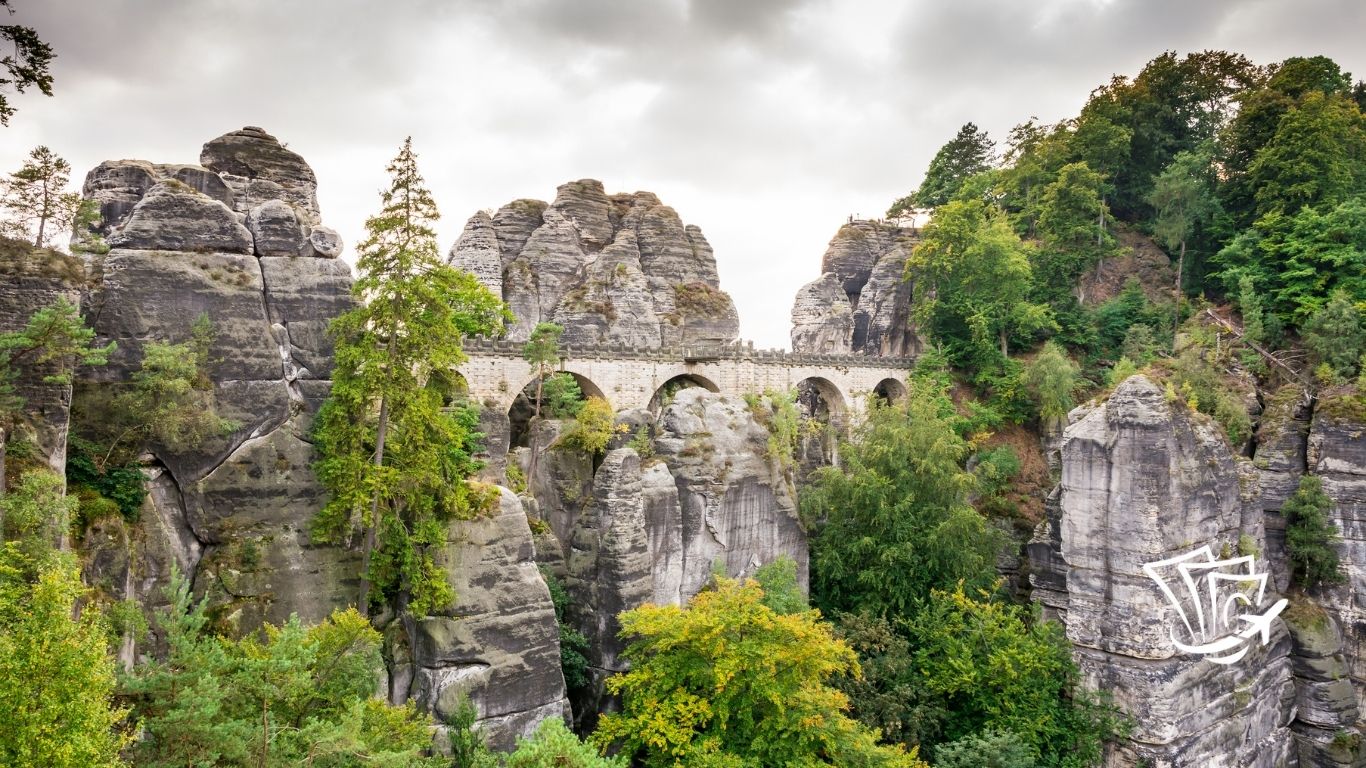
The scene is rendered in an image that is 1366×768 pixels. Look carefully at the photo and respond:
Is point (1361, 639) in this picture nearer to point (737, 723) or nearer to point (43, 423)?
point (737, 723)

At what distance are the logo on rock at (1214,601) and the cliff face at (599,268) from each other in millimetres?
21770

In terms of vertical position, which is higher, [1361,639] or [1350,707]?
[1361,639]

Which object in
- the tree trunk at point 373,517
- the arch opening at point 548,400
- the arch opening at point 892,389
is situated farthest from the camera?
the arch opening at point 892,389

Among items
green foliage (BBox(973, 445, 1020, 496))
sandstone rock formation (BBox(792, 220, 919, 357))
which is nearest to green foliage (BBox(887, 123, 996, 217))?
sandstone rock formation (BBox(792, 220, 919, 357))

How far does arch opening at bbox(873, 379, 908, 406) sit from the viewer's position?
131 ft

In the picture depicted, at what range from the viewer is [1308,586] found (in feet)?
78.2

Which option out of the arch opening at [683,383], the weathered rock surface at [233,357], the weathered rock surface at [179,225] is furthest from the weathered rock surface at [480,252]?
the weathered rock surface at [179,225]

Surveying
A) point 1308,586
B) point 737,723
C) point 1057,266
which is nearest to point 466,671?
point 737,723

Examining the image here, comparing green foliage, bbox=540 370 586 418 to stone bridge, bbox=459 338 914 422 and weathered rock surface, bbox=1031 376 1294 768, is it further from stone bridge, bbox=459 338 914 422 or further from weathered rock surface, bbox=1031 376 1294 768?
weathered rock surface, bbox=1031 376 1294 768

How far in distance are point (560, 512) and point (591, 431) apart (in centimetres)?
261

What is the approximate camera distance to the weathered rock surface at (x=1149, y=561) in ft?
65.6

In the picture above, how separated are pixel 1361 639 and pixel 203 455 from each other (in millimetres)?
33660

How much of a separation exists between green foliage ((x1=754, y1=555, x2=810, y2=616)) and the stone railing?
12155 mm

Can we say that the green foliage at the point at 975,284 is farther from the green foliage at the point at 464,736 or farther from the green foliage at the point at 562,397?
the green foliage at the point at 464,736
